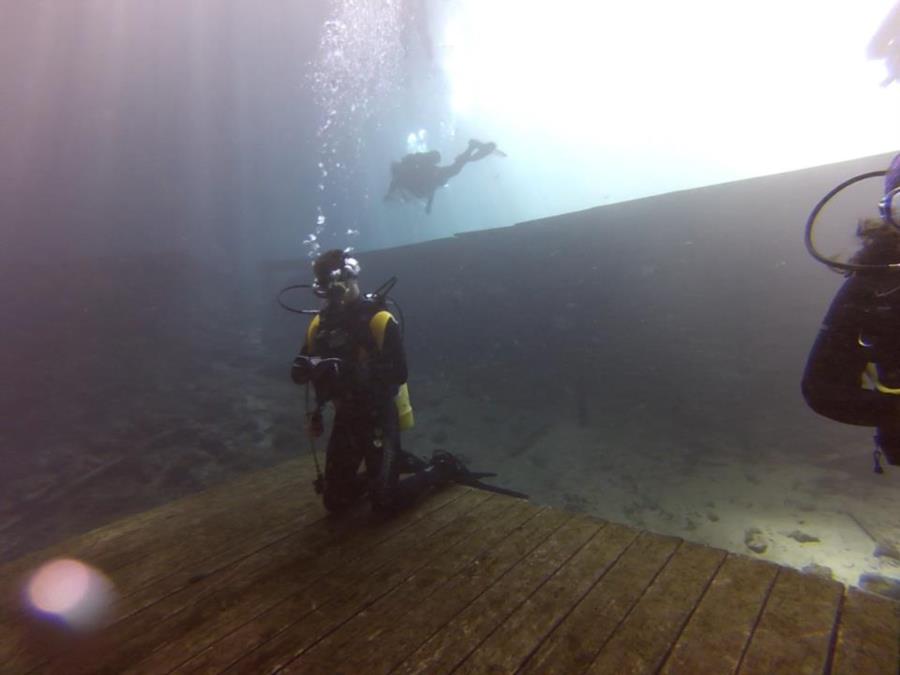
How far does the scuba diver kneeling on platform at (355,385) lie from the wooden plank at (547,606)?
1.45 m

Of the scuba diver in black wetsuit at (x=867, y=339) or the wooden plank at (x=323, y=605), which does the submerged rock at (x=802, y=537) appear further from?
the wooden plank at (x=323, y=605)

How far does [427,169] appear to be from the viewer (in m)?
23.9

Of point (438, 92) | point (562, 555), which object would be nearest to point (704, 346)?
point (562, 555)

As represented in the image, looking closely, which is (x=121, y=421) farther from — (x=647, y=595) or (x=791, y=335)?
(x=791, y=335)

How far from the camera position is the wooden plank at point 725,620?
1861 millimetres

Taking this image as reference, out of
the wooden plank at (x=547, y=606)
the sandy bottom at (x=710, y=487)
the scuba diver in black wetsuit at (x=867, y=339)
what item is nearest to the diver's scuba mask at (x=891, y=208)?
the scuba diver in black wetsuit at (x=867, y=339)

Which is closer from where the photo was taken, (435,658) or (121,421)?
(435,658)

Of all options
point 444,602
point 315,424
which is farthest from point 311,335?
point 444,602

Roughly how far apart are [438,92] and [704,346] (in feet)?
146

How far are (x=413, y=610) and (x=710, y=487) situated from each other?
21.8 feet

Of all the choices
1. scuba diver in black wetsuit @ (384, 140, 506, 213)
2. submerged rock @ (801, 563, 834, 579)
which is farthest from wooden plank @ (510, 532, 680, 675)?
scuba diver in black wetsuit @ (384, 140, 506, 213)

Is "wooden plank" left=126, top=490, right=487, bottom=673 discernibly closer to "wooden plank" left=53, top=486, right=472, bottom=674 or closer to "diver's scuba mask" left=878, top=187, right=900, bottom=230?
"wooden plank" left=53, top=486, right=472, bottom=674

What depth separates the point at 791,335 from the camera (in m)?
9.66

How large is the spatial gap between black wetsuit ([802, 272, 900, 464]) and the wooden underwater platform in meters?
0.96
